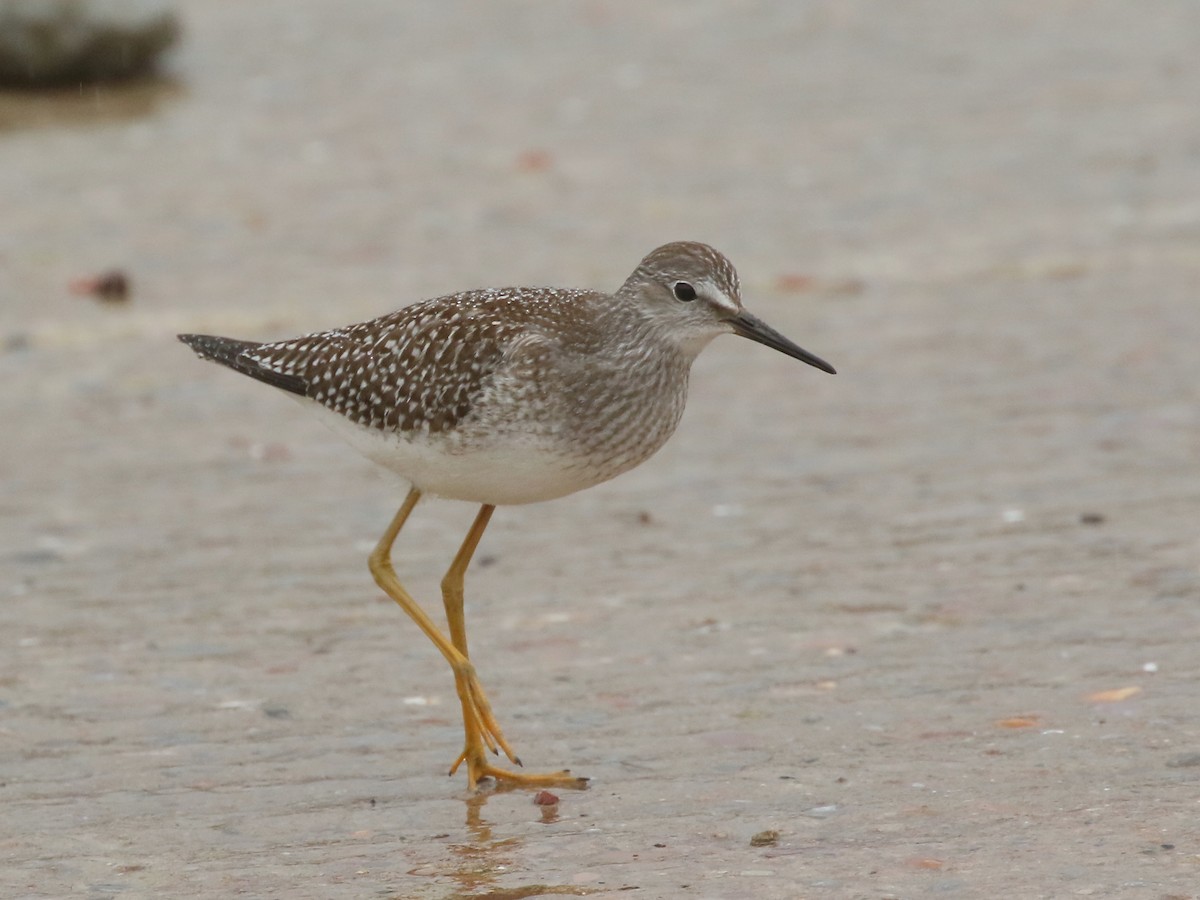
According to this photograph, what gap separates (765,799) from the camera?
5.95 meters

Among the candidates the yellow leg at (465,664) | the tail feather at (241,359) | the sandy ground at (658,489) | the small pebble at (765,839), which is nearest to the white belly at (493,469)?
the yellow leg at (465,664)

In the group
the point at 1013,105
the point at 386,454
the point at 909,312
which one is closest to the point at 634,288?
the point at 386,454

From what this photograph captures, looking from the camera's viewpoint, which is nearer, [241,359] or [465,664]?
[465,664]

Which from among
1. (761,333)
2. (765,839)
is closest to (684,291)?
(761,333)

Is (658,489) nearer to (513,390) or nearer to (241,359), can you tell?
(241,359)

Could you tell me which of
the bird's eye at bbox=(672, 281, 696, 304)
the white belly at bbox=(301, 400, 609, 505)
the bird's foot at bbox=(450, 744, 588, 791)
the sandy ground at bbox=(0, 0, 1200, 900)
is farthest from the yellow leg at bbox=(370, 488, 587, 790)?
the bird's eye at bbox=(672, 281, 696, 304)

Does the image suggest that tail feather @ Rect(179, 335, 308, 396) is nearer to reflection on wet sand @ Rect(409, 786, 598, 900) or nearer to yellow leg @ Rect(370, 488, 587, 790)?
yellow leg @ Rect(370, 488, 587, 790)

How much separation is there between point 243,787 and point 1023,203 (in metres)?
8.25

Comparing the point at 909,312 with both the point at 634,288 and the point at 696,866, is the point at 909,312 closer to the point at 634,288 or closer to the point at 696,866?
the point at 634,288

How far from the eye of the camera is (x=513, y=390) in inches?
257

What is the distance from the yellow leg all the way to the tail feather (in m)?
0.66

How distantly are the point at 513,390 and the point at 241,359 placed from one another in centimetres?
147

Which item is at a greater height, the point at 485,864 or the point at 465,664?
the point at 465,664

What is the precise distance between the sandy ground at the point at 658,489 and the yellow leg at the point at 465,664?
11 cm
